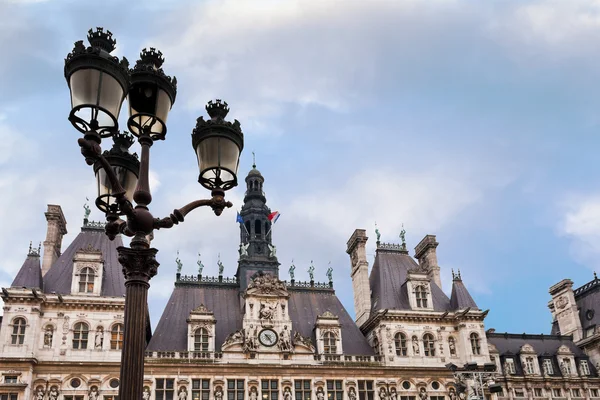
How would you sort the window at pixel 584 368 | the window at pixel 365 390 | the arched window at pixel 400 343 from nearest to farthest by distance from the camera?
the window at pixel 365 390 → the arched window at pixel 400 343 → the window at pixel 584 368

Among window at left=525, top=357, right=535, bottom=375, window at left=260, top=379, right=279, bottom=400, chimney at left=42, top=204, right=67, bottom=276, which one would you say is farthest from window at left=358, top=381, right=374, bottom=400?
chimney at left=42, top=204, right=67, bottom=276

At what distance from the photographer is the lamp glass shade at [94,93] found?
955 centimetres

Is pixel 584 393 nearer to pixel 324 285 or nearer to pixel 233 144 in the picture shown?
pixel 324 285

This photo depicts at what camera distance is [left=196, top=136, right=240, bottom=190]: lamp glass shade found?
11.9 metres

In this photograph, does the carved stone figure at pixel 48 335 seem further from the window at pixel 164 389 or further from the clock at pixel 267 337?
the clock at pixel 267 337

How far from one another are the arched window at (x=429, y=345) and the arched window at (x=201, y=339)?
63.8 ft

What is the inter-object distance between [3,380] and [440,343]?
3586 centimetres

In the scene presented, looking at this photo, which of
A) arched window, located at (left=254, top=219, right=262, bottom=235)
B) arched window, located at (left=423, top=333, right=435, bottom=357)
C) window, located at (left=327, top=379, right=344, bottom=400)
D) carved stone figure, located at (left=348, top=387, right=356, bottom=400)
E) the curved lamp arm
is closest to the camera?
the curved lamp arm

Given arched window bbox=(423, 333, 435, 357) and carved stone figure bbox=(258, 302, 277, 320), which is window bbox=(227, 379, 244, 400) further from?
arched window bbox=(423, 333, 435, 357)

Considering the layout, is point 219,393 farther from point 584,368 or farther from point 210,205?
point 210,205

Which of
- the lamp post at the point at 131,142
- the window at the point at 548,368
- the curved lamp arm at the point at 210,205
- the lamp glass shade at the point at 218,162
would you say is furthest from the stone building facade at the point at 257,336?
the lamp glass shade at the point at 218,162

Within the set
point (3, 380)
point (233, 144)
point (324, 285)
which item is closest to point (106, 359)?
point (3, 380)

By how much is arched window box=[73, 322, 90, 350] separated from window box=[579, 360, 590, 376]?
156ft

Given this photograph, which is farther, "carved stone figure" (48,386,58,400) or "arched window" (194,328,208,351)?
"arched window" (194,328,208,351)
